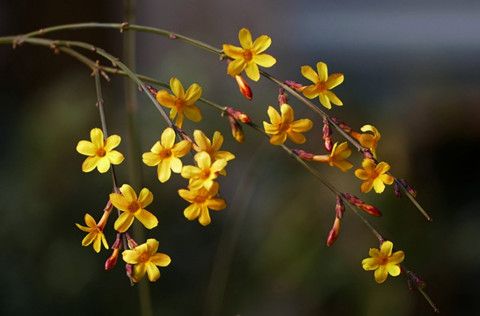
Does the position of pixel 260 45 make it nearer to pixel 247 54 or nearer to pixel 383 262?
pixel 247 54

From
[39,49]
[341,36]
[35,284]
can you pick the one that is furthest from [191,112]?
[39,49]

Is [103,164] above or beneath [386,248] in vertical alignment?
above

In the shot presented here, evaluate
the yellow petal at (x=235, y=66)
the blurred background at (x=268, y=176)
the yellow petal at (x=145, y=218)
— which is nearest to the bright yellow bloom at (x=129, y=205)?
the yellow petal at (x=145, y=218)

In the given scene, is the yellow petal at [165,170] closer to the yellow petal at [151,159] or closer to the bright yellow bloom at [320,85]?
the yellow petal at [151,159]


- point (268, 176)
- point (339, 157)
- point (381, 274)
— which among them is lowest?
point (268, 176)

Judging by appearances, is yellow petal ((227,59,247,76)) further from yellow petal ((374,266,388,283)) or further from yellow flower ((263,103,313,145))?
yellow petal ((374,266,388,283))

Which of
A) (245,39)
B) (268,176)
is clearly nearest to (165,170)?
(245,39)
